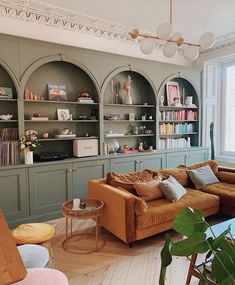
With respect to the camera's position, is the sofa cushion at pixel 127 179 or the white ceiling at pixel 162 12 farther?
the white ceiling at pixel 162 12

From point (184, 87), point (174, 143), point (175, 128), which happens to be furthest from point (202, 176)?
point (184, 87)

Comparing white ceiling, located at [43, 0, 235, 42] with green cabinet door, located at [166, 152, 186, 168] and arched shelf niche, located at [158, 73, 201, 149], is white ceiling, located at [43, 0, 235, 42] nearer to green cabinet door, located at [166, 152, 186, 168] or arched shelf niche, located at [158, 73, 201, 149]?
arched shelf niche, located at [158, 73, 201, 149]

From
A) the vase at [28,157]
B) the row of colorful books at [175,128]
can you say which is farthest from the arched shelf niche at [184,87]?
the vase at [28,157]

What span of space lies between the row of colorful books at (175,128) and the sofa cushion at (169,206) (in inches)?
68.4

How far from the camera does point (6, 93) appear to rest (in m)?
3.41

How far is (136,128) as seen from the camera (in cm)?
493

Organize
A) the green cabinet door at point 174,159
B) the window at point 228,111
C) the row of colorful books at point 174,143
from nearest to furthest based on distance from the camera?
the green cabinet door at point 174,159
the row of colorful books at point 174,143
the window at point 228,111

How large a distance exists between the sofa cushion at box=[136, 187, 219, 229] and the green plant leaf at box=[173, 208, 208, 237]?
2015 mm

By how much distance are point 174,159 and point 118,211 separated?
253 centimetres

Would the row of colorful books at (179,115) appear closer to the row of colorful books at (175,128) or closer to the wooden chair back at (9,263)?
the row of colorful books at (175,128)

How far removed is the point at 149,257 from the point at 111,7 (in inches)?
131

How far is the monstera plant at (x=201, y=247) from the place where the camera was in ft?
2.27

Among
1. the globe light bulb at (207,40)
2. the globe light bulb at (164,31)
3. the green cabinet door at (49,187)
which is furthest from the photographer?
the green cabinet door at (49,187)

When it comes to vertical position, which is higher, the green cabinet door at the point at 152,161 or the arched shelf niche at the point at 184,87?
the arched shelf niche at the point at 184,87
